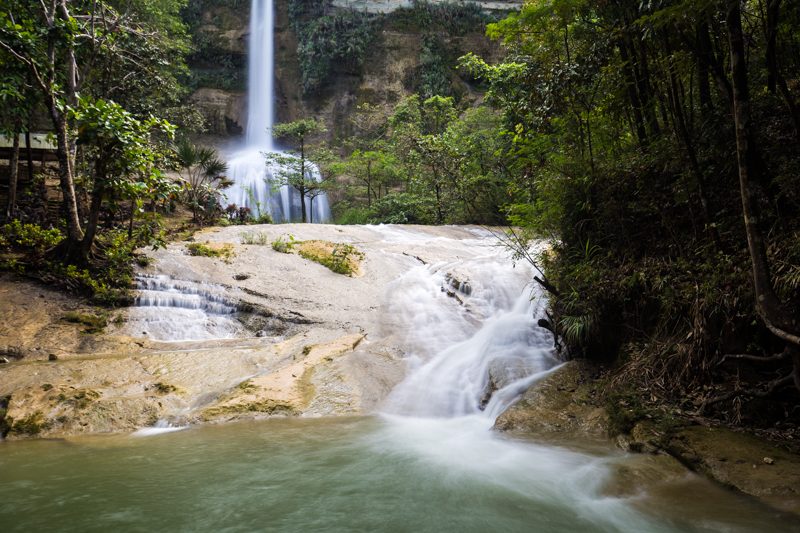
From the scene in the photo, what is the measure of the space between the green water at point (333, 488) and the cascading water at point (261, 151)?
61.9 ft

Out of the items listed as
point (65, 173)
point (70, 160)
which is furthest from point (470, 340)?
point (70, 160)

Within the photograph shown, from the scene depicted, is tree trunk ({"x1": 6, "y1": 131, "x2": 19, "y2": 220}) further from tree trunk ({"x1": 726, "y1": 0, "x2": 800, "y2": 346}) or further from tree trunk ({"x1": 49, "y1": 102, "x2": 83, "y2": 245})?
tree trunk ({"x1": 726, "y1": 0, "x2": 800, "y2": 346})

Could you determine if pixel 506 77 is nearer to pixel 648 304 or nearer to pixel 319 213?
pixel 648 304

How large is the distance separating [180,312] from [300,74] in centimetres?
3072

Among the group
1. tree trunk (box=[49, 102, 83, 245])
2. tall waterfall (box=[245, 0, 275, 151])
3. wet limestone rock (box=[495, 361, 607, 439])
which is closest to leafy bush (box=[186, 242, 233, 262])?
tree trunk (box=[49, 102, 83, 245])

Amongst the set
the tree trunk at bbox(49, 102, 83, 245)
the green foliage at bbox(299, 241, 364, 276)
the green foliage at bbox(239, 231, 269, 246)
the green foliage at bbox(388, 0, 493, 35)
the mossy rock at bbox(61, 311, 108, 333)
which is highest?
the green foliage at bbox(388, 0, 493, 35)

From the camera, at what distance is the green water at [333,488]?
325 centimetres

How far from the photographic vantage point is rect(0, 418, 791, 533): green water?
3.25m

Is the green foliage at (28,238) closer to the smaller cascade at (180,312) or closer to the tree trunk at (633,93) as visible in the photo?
the smaller cascade at (180,312)

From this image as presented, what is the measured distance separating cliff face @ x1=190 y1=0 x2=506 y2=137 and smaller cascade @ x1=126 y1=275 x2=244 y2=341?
25.1 meters

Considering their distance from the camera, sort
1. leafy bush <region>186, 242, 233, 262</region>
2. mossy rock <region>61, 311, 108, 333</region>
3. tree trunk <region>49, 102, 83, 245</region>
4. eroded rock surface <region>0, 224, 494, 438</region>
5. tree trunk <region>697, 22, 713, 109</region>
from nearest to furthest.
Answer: tree trunk <region>697, 22, 713, 109</region>, eroded rock surface <region>0, 224, 494, 438</region>, mossy rock <region>61, 311, 108, 333</region>, tree trunk <region>49, 102, 83, 245</region>, leafy bush <region>186, 242, 233, 262</region>

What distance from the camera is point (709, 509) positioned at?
3.20 metres

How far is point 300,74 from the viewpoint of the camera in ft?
114

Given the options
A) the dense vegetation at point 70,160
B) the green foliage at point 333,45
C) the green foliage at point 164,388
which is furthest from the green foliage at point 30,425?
the green foliage at point 333,45
